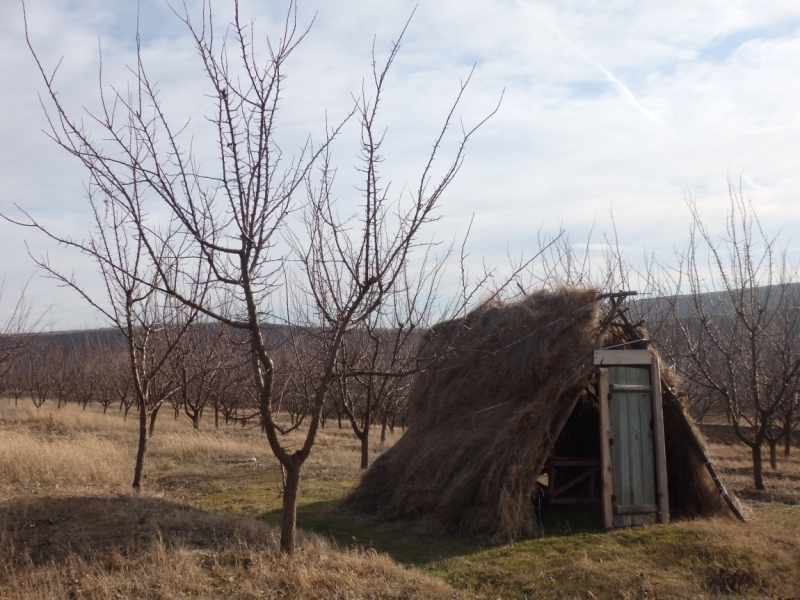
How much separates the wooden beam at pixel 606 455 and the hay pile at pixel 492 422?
278mm

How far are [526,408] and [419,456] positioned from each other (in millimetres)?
1843

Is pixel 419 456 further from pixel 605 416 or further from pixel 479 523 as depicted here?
pixel 605 416

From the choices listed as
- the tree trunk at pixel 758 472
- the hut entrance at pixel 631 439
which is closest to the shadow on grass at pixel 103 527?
the hut entrance at pixel 631 439

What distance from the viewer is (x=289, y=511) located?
18.7 ft

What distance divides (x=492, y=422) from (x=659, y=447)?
2252 millimetres

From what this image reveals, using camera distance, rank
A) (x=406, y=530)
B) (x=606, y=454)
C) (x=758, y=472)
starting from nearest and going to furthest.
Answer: (x=406, y=530), (x=606, y=454), (x=758, y=472)

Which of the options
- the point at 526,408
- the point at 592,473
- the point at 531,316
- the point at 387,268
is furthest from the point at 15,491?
the point at 592,473

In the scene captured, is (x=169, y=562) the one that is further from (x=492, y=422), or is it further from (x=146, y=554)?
(x=492, y=422)

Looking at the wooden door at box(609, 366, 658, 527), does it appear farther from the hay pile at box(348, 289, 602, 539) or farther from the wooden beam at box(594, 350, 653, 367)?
the hay pile at box(348, 289, 602, 539)

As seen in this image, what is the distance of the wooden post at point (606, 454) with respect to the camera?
27.4 feet

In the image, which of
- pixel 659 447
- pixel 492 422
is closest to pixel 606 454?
pixel 659 447

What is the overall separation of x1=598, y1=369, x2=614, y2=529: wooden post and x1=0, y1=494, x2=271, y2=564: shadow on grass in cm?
435

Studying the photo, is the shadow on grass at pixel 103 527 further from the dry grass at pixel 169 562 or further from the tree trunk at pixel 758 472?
the tree trunk at pixel 758 472

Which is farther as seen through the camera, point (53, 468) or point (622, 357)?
point (53, 468)
